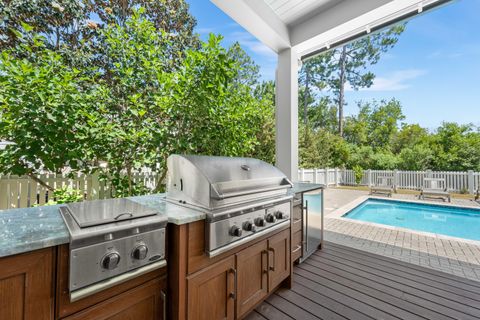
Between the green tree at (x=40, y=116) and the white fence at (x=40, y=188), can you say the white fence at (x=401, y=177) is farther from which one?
the green tree at (x=40, y=116)

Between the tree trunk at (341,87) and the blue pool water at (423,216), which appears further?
the tree trunk at (341,87)

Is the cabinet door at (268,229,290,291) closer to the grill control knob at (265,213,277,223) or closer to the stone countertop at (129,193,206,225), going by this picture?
the grill control knob at (265,213,277,223)

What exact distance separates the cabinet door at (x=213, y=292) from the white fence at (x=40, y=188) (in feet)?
7.56

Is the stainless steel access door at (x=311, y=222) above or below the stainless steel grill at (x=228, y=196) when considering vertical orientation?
below

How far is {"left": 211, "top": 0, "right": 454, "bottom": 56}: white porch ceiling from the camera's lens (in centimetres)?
264

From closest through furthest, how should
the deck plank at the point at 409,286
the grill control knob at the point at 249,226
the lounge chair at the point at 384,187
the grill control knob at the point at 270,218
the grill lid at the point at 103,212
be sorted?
the grill lid at the point at 103,212
the grill control knob at the point at 249,226
the grill control knob at the point at 270,218
the deck plank at the point at 409,286
the lounge chair at the point at 384,187

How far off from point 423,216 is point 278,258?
655cm

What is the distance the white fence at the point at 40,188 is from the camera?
8.56 feet

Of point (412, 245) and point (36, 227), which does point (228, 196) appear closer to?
point (36, 227)

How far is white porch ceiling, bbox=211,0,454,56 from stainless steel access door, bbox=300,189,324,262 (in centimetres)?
229

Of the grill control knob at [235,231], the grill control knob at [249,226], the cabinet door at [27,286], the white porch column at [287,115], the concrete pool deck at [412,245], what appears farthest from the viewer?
the white porch column at [287,115]

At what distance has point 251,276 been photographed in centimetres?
176

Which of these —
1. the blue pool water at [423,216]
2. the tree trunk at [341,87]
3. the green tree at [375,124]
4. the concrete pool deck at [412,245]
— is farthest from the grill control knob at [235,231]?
the green tree at [375,124]

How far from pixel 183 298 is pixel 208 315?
0.27 metres
